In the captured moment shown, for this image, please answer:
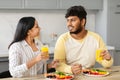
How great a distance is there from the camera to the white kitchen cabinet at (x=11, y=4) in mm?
3641

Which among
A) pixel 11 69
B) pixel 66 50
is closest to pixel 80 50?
pixel 66 50

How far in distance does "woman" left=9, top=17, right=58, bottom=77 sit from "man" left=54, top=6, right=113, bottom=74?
23cm

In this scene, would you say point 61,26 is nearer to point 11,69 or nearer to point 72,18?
point 72,18

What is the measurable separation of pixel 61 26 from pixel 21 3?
0.98 meters

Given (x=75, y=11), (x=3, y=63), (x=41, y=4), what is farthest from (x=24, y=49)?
(x=41, y=4)

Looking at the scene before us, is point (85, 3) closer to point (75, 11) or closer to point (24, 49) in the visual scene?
point (75, 11)

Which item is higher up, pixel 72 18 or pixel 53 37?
pixel 72 18

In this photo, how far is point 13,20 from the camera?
4.05 m

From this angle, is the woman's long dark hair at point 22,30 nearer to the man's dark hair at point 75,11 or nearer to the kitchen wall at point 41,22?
the man's dark hair at point 75,11

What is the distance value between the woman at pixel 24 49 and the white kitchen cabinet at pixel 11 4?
170 centimetres

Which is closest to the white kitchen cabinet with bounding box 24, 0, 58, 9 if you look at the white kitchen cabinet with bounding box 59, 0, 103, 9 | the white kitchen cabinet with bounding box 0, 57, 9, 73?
the white kitchen cabinet with bounding box 59, 0, 103, 9

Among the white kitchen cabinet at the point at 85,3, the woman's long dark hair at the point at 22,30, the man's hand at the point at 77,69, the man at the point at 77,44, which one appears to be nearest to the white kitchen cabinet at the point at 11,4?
the white kitchen cabinet at the point at 85,3

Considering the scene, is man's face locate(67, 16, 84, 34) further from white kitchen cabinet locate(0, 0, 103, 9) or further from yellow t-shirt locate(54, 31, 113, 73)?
white kitchen cabinet locate(0, 0, 103, 9)

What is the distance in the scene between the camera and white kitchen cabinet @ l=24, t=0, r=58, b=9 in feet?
12.5
